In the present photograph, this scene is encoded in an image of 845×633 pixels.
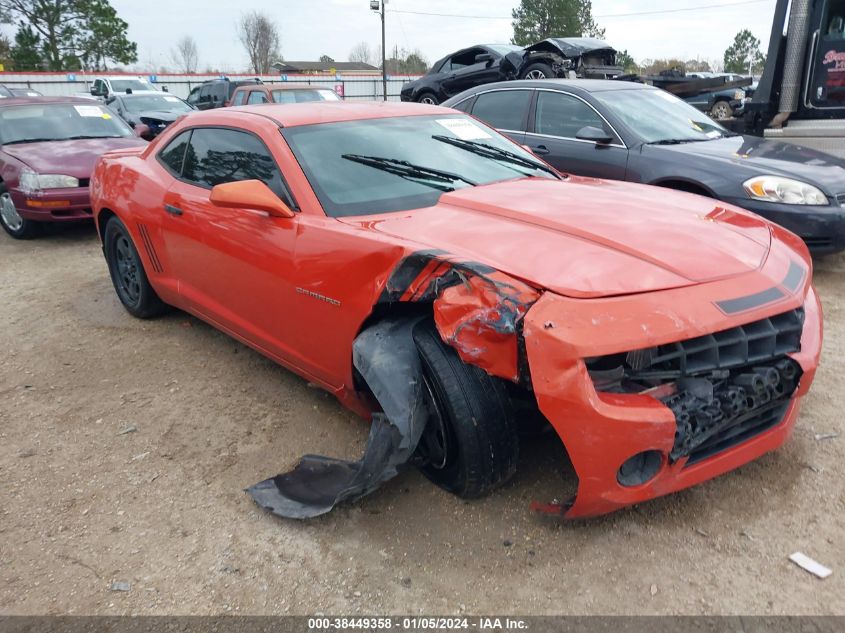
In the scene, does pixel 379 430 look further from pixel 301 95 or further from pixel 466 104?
pixel 301 95

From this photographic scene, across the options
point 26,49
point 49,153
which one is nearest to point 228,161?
point 49,153

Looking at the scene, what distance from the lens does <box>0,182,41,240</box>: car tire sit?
7020 millimetres

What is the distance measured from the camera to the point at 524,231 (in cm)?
252

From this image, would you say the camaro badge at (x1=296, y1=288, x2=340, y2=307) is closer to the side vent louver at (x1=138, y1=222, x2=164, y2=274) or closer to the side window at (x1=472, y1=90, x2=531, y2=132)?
the side vent louver at (x1=138, y1=222, x2=164, y2=274)

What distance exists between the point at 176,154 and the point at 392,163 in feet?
5.39

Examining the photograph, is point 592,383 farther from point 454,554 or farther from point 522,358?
point 454,554

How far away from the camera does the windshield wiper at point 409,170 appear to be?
311 cm

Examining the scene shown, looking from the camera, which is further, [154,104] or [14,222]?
[154,104]

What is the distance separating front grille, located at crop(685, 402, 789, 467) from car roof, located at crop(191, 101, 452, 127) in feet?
7.51

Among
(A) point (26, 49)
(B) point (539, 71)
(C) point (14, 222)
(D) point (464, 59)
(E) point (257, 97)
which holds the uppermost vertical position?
(A) point (26, 49)

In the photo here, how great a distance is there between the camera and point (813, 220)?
470 centimetres

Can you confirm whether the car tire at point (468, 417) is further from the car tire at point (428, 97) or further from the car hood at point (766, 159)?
the car tire at point (428, 97)

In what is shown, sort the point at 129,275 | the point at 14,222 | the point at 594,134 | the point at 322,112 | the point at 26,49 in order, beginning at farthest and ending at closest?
the point at 26,49, the point at 14,222, the point at 594,134, the point at 129,275, the point at 322,112

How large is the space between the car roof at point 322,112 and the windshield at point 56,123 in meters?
4.58
